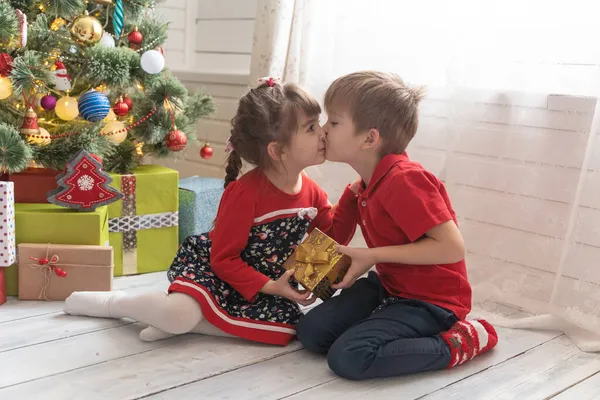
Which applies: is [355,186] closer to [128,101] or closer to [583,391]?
[583,391]

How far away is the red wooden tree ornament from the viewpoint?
1.81 metres

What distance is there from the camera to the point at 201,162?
10.1ft

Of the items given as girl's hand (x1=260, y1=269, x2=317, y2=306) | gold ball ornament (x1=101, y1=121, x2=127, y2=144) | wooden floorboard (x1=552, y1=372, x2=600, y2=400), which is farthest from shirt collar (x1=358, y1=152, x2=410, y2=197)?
gold ball ornament (x1=101, y1=121, x2=127, y2=144)

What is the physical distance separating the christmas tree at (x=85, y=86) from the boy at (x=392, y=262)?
27.0 inches

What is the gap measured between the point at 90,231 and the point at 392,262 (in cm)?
81

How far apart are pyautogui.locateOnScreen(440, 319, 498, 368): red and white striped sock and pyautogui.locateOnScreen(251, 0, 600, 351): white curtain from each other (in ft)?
0.74

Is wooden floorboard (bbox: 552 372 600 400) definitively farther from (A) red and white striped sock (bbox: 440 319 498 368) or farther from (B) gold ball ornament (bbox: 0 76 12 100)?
(B) gold ball ornament (bbox: 0 76 12 100)

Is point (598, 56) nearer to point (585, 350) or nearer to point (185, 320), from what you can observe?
point (585, 350)

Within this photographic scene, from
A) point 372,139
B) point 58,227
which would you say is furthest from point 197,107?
point 372,139

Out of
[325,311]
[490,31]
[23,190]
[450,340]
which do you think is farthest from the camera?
[23,190]

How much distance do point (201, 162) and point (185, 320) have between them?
160 cm

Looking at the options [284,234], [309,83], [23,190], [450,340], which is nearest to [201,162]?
[309,83]

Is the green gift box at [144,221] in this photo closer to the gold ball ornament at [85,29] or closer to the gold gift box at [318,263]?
the gold ball ornament at [85,29]

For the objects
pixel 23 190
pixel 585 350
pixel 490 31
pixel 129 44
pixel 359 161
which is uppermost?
pixel 490 31
